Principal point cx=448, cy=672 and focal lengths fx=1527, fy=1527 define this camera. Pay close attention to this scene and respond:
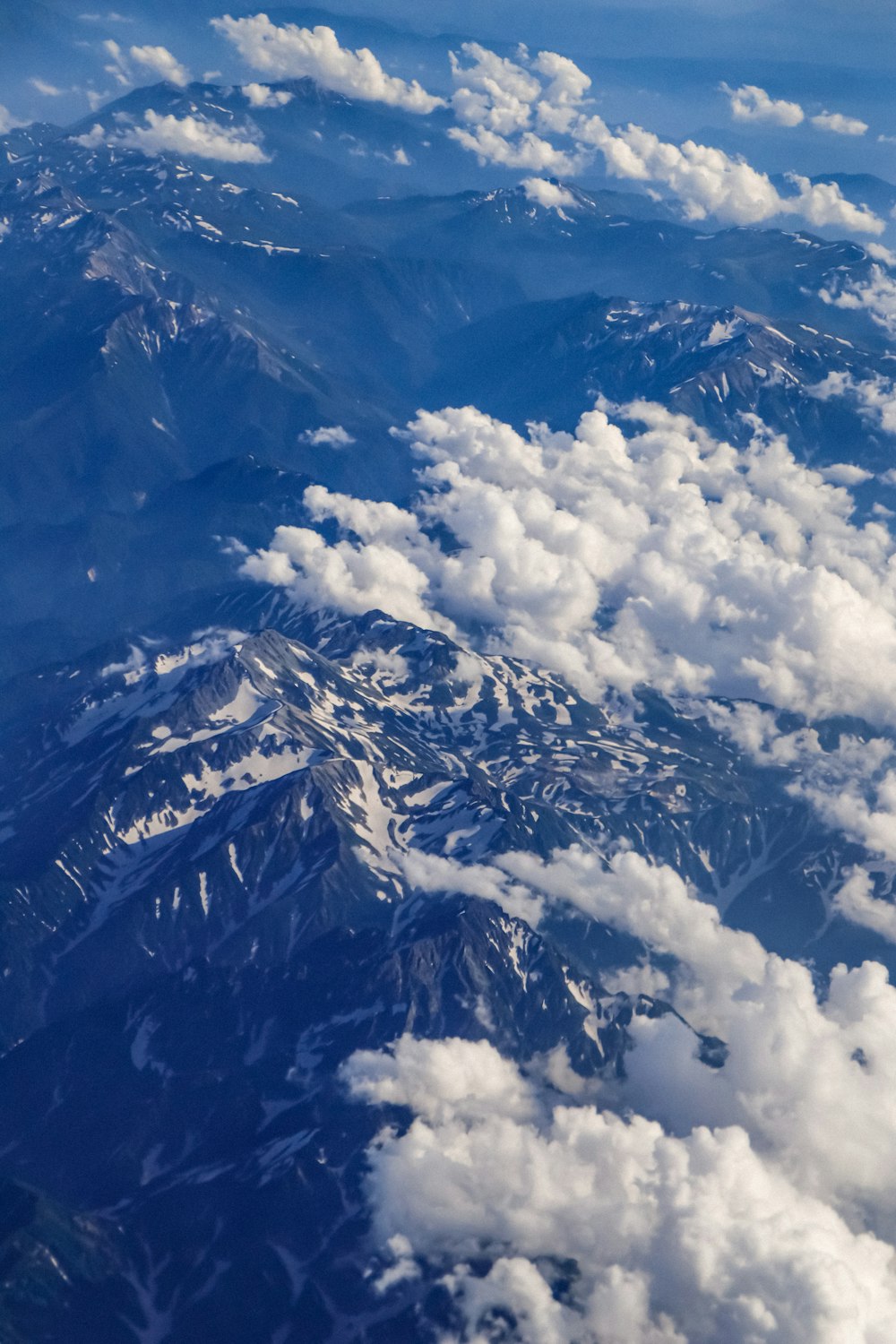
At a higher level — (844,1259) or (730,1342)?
(844,1259)
